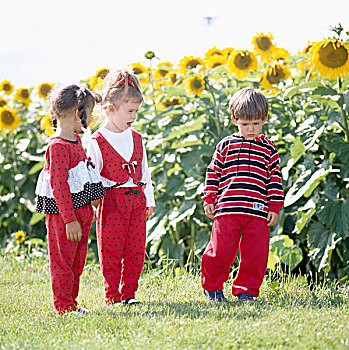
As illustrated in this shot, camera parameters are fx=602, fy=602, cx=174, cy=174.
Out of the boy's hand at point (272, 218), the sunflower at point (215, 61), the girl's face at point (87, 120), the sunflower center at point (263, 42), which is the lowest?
the boy's hand at point (272, 218)

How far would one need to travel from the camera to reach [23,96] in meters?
7.33

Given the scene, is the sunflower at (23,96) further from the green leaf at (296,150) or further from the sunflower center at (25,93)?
the green leaf at (296,150)

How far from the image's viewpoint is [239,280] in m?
3.66

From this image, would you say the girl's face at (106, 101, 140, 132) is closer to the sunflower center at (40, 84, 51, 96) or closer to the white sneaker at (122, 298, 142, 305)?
the white sneaker at (122, 298, 142, 305)

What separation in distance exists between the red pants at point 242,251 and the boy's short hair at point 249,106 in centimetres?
59

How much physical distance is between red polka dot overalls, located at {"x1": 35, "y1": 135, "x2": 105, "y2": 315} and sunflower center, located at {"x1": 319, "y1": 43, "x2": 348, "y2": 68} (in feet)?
6.56

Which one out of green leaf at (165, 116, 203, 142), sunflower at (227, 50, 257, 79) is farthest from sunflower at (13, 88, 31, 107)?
sunflower at (227, 50, 257, 79)

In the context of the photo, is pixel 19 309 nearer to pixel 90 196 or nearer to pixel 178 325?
pixel 90 196

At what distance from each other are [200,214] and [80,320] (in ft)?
7.29

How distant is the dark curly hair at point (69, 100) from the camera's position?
338 centimetres

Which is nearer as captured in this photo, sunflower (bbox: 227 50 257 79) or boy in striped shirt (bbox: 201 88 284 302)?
boy in striped shirt (bbox: 201 88 284 302)

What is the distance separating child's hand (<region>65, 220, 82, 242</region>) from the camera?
10.6ft

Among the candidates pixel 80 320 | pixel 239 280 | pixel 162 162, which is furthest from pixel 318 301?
pixel 162 162

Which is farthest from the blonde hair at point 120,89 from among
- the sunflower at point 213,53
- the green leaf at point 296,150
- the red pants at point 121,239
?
the sunflower at point 213,53
